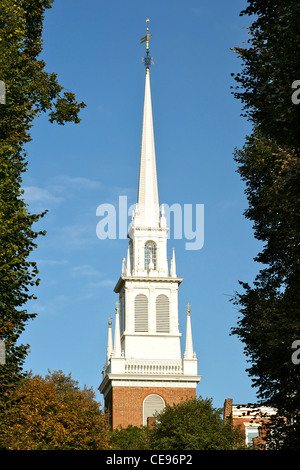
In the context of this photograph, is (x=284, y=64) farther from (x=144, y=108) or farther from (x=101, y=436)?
(x=144, y=108)

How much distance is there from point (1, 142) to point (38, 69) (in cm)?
538

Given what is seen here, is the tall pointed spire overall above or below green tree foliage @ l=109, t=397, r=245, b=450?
above

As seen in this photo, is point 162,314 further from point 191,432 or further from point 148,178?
point 191,432

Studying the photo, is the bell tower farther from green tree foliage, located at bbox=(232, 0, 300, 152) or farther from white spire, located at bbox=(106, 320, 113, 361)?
green tree foliage, located at bbox=(232, 0, 300, 152)

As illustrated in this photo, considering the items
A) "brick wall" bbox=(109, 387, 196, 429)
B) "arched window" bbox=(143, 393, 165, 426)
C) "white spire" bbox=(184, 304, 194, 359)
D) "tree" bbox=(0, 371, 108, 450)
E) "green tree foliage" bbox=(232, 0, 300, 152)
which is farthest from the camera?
"white spire" bbox=(184, 304, 194, 359)

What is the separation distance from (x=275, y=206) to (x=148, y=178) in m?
64.5

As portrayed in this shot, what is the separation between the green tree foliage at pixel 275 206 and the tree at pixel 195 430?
69.0ft

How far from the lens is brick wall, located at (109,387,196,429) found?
76.9 metres

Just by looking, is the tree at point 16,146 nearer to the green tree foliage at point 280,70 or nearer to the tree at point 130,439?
the green tree foliage at point 280,70

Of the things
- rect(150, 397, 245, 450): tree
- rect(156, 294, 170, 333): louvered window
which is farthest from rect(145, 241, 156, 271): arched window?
rect(150, 397, 245, 450): tree

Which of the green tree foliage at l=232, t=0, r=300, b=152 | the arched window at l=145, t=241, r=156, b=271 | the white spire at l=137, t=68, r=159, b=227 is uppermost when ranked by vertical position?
the white spire at l=137, t=68, r=159, b=227

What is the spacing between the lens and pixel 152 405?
77.6 m

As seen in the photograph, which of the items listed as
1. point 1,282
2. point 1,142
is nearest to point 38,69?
point 1,142

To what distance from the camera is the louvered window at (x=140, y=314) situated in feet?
275
